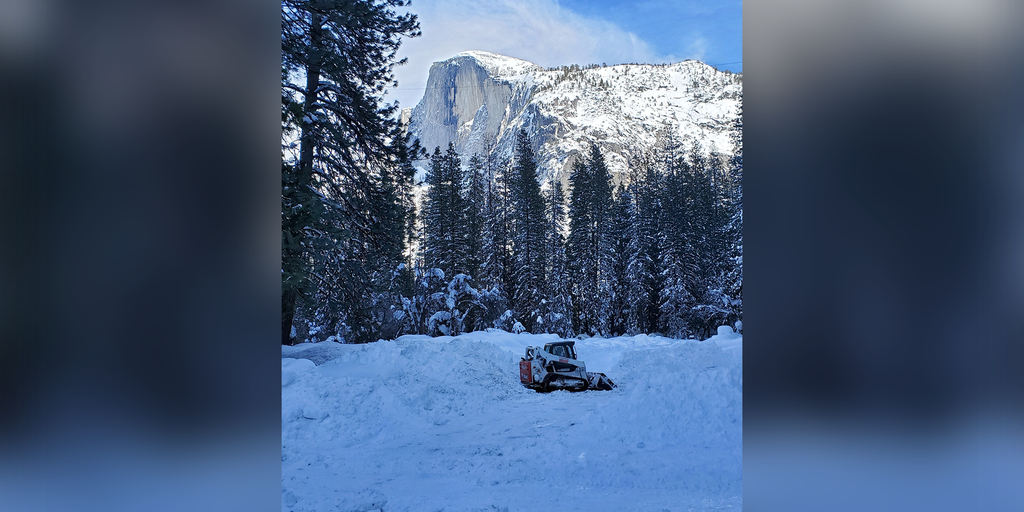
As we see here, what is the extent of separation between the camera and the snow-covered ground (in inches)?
231

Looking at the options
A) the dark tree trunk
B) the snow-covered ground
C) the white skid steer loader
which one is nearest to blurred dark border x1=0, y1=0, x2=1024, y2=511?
the snow-covered ground

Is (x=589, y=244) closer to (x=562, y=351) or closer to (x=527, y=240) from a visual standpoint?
(x=527, y=240)

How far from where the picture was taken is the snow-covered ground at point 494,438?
587 cm

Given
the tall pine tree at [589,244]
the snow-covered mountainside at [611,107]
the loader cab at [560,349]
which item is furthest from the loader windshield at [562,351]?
the snow-covered mountainside at [611,107]

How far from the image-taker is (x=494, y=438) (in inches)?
346

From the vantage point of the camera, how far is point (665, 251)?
3609 cm
